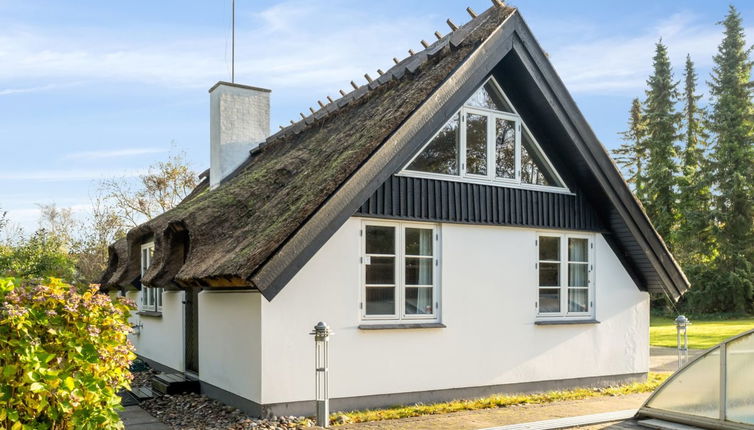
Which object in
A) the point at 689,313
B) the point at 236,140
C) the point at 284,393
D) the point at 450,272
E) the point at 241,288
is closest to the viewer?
the point at 284,393

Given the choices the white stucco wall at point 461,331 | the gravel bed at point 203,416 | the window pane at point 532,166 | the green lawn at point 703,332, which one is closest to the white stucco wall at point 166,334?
the gravel bed at point 203,416

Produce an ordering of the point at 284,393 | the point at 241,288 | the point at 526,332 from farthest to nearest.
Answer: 1. the point at 526,332
2. the point at 241,288
3. the point at 284,393

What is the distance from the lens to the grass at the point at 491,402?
28.7 feet

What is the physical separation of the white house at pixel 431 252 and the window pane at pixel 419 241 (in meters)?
0.02

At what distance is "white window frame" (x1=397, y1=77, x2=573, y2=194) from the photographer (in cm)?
998

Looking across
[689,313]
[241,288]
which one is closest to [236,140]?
[241,288]

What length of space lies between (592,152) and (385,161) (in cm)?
389

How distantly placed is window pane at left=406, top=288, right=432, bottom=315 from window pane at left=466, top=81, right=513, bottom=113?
120 inches

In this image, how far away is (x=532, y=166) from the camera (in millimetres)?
11070

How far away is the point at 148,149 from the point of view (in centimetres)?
2939

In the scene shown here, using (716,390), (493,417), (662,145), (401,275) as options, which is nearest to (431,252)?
(401,275)

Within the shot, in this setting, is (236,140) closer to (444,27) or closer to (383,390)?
(444,27)

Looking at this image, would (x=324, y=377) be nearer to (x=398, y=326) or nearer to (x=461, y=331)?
(x=398, y=326)

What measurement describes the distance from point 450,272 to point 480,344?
4.03 ft
